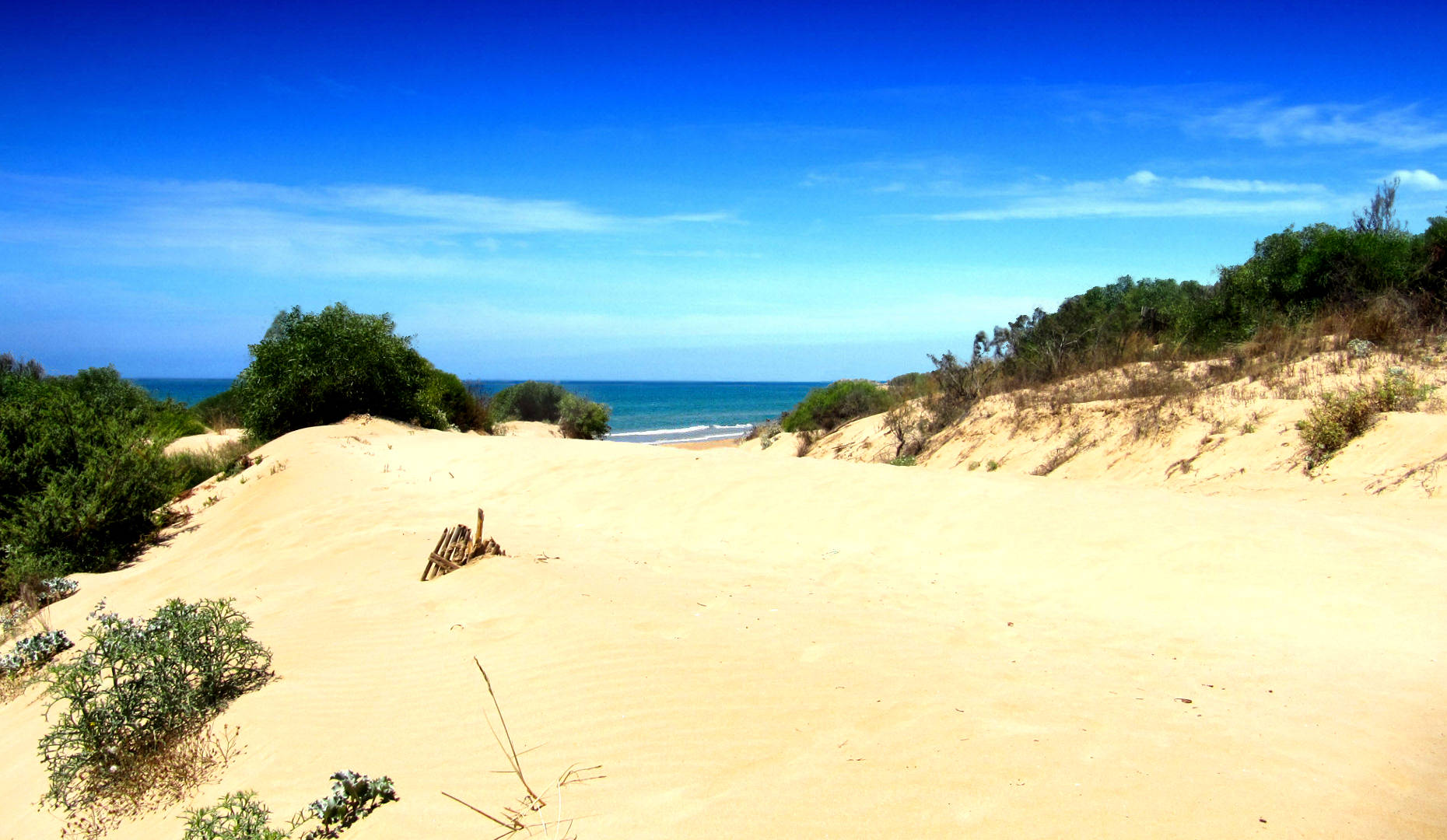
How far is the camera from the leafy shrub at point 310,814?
3547mm

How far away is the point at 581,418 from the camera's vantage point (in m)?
29.0

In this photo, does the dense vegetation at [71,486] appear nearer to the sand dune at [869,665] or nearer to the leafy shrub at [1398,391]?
the sand dune at [869,665]

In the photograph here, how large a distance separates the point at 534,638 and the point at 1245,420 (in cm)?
1167

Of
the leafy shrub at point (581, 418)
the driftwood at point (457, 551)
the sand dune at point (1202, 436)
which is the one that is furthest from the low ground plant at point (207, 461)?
the sand dune at point (1202, 436)

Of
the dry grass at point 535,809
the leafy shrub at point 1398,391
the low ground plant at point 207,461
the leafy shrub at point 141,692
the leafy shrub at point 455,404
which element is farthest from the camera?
the leafy shrub at point 455,404

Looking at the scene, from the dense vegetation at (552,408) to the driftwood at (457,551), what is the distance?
2009 cm

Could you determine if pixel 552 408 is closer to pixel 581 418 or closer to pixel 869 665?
pixel 581 418

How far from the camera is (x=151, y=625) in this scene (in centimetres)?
507

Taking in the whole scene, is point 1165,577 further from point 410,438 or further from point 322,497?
point 410,438

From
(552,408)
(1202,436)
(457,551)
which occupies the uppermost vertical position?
(552,408)

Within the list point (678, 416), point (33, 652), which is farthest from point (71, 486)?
point (678, 416)

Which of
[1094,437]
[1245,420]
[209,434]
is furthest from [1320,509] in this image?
[209,434]

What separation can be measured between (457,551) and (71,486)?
633cm

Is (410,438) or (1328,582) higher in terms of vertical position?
(410,438)
